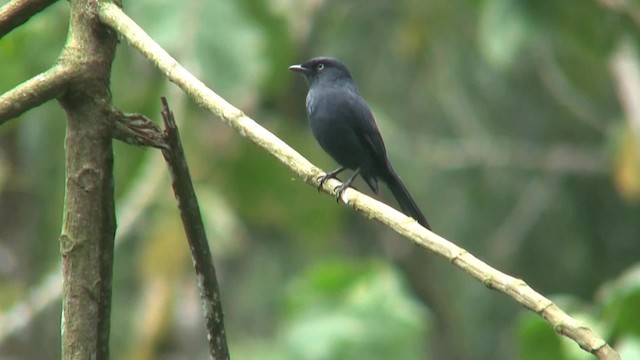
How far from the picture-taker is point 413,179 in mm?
8516

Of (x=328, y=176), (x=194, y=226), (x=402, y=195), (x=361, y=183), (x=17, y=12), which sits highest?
(x=361, y=183)

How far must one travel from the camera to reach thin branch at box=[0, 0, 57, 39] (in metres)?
1.79

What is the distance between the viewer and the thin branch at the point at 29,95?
1685 mm

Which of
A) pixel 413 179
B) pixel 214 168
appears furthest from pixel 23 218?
pixel 413 179

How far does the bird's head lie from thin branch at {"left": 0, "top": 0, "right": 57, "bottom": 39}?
2.38 m

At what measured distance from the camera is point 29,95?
1.70 meters

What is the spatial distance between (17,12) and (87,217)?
33cm

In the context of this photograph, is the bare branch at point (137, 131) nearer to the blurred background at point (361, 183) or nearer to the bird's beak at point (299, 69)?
the bird's beak at point (299, 69)

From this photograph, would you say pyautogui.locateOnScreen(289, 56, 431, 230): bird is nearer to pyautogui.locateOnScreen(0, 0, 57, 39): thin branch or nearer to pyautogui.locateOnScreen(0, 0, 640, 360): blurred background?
pyautogui.locateOnScreen(0, 0, 640, 360): blurred background

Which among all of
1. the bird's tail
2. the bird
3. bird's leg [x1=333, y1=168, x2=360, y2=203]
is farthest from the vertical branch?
the bird

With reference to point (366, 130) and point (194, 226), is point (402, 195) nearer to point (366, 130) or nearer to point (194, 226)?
point (366, 130)

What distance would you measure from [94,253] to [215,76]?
390 centimetres

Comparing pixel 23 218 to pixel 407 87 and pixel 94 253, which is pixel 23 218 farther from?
pixel 94 253

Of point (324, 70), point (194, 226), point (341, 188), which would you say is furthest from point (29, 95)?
A: point (324, 70)
